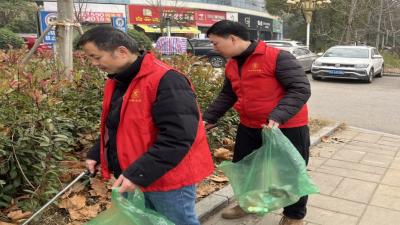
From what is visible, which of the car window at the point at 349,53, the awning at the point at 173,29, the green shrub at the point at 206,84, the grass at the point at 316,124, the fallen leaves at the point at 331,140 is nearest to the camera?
the green shrub at the point at 206,84

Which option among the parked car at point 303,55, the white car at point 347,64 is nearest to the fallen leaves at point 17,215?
the white car at point 347,64

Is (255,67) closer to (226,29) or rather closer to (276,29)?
(226,29)

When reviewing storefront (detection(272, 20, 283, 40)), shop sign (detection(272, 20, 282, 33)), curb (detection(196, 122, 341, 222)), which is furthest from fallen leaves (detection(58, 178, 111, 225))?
shop sign (detection(272, 20, 282, 33))

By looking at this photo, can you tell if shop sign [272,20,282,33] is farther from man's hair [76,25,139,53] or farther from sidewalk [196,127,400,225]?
man's hair [76,25,139,53]

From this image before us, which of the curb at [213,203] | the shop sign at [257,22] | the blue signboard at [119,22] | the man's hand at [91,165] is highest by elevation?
the shop sign at [257,22]

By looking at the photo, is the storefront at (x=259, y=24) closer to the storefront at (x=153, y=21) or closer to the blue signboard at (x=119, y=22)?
the storefront at (x=153, y=21)

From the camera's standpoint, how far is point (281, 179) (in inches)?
121

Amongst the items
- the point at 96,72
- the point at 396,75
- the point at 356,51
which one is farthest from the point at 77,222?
the point at 396,75

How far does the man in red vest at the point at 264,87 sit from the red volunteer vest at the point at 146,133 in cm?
92

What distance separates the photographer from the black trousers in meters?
3.30

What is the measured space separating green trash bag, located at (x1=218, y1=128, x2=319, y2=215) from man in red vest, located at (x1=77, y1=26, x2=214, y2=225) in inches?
35.0

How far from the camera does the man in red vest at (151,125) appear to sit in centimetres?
206

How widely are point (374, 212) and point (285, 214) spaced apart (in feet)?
3.15

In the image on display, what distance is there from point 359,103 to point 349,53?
6090 mm
